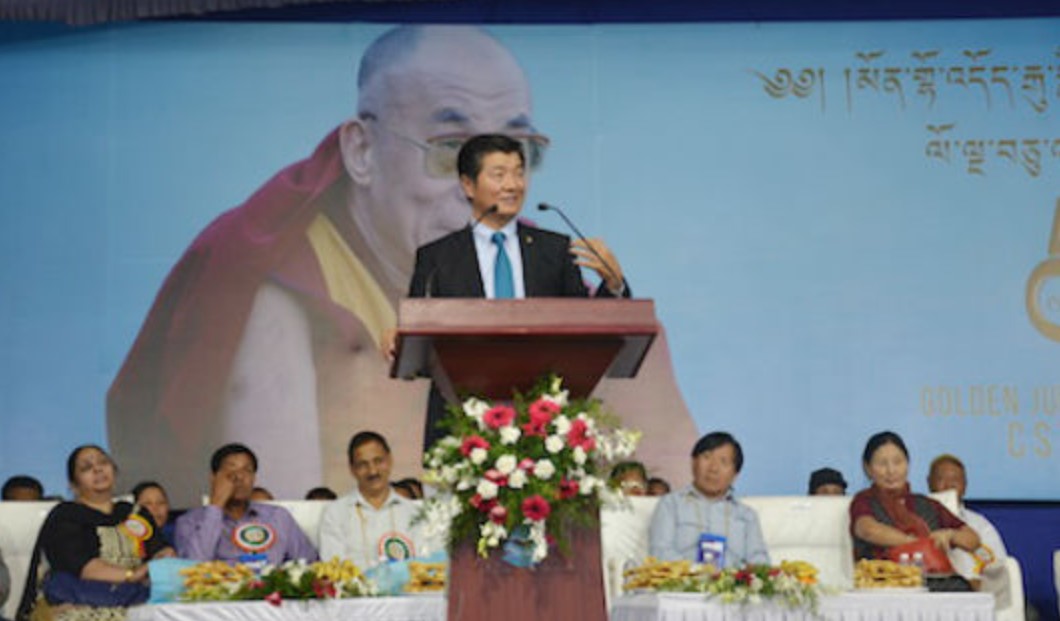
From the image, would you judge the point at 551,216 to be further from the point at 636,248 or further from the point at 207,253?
the point at 207,253

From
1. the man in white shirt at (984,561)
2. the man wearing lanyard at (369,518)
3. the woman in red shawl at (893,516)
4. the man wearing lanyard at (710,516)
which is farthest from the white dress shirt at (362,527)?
the man in white shirt at (984,561)

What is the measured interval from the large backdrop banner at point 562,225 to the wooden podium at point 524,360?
420 cm

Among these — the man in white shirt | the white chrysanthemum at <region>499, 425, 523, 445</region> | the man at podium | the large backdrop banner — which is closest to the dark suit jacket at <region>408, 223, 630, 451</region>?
the man at podium

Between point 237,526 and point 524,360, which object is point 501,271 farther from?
point 237,526

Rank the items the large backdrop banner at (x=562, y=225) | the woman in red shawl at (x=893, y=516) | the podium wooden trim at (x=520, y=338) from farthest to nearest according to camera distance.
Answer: the large backdrop banner at (x=562, y=225), the woman in red shawl at (x=893, y=516), the podium wooden trim at (x=520, y=338)

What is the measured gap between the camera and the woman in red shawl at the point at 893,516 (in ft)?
16.5

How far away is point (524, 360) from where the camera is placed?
2721 mm

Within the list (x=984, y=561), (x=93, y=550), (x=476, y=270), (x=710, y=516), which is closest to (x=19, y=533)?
(x=93, y=550)

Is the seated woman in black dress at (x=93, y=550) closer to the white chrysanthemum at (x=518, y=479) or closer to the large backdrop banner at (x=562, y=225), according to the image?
the large backdrop banner at (x=562, y=225)

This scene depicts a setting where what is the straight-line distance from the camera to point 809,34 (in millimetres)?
7172

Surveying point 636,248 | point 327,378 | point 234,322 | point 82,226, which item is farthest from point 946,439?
point 82,226

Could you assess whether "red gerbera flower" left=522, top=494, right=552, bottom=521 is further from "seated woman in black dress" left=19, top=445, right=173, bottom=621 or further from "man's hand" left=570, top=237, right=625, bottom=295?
"seated woman in black dress" left=19, top=445, right=173, bottom=621

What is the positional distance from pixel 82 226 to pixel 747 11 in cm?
321

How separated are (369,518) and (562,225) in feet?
8.04
